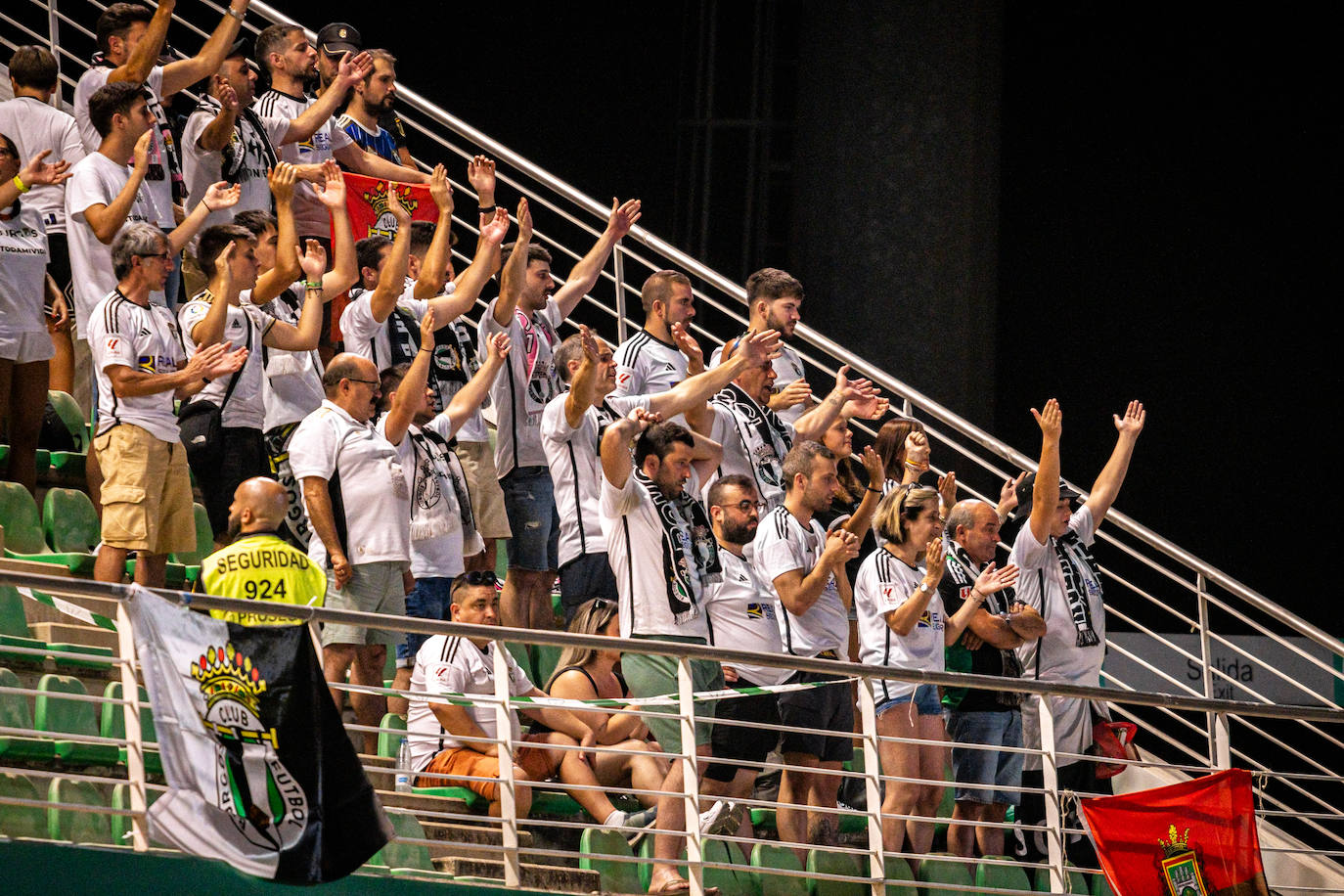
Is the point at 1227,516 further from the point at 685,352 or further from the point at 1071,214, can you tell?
the point at 685,352

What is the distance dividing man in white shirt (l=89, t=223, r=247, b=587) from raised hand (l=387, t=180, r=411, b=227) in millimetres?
1382

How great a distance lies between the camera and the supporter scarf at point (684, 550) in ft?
18.7

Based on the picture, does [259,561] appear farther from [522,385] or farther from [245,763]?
[522,385]

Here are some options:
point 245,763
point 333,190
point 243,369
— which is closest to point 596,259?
point 333,190

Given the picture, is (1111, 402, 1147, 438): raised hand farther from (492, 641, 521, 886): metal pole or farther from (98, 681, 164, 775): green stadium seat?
(98, 681, 164, 775): green stadium seat

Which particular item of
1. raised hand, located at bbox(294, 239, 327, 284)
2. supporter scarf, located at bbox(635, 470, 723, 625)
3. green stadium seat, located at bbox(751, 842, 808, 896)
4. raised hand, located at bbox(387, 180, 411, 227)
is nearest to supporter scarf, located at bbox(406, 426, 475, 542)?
supporter scarf, located at bbox(635, 470, 723, 625)

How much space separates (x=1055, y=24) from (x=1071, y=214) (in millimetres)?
1209

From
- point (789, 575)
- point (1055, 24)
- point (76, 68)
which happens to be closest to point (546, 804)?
point (789, 575)

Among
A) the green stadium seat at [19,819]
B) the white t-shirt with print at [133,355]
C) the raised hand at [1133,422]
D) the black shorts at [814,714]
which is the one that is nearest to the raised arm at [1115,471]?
the raised hand at [1133,422]

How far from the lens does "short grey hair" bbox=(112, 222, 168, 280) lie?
5.71m

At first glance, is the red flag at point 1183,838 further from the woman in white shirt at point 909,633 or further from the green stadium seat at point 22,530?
the green stadium seat at point 22,530

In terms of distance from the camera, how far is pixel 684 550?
574 centimetres

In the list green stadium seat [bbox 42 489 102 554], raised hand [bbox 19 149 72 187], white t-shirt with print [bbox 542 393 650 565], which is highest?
raised hand [bbox 19 149 72 187]

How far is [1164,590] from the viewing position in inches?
440
